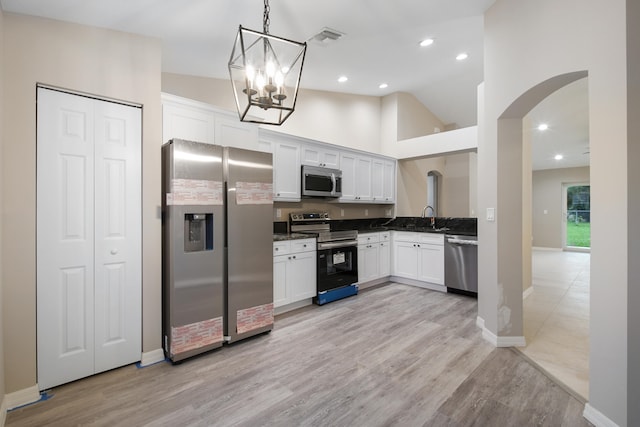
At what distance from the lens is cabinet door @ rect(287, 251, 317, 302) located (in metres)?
3.67

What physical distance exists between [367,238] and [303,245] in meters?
1.28

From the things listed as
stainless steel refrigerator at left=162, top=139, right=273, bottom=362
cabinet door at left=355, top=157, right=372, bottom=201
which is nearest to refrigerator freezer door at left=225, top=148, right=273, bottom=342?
stainless steel refrigerator at left=162, top=139, right=273, bottom=362

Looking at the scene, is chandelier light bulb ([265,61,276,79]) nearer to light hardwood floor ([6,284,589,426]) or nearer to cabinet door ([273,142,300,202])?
light hardwood floor ([6,284,589,426])

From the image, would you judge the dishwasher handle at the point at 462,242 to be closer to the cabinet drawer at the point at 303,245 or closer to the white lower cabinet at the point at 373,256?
the white lower cabinet at the point at 373,256

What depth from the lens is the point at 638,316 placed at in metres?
1.58

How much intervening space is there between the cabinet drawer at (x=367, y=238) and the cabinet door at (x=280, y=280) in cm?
138

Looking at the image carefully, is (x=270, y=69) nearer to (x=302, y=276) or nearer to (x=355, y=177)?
(x=302, y=276)

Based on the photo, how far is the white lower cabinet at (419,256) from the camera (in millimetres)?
4504

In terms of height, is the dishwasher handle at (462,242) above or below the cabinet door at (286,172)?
below

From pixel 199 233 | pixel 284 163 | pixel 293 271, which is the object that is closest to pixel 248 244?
pixel 199 233

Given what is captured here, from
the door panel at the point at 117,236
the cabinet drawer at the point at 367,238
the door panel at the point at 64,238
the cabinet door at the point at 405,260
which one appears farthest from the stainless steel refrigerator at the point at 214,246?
the cabinet door at the point at 405,260

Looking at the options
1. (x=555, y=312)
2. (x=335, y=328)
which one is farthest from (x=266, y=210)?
(x=555, y=312)

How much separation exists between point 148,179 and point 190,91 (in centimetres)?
154

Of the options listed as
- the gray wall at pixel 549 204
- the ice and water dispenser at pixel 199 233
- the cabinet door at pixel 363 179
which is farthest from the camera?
the gray wall at pixel 549 204
